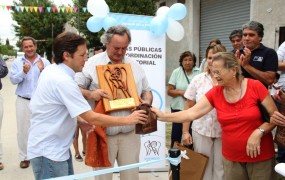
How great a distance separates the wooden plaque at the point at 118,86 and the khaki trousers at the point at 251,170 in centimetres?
97

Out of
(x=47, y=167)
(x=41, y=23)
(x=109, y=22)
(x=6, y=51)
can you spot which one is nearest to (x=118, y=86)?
(x=47, y=167)

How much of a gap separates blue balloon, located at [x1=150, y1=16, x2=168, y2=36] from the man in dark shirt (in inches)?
46.7

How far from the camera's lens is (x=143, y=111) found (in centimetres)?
244

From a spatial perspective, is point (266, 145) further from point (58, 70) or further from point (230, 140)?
point (58, 70)

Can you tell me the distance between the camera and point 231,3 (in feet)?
32.4

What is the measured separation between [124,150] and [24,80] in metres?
2.54

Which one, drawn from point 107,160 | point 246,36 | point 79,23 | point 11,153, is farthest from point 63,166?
point 79,23

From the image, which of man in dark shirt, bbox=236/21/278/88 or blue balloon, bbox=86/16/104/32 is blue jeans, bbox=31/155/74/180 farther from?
blue balloon, bbox=86/16/104/32

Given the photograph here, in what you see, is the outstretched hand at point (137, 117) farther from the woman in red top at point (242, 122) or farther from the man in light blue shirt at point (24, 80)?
the man in light blue shirt at point (24, 80)

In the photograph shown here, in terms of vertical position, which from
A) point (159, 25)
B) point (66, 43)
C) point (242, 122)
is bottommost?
point (242, 122)

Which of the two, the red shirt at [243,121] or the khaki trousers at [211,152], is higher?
the red shirt at [243,121]

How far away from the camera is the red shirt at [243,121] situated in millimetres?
2490

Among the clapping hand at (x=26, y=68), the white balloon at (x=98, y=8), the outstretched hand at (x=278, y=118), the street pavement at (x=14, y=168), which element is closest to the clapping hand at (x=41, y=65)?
the clapping hand at (x=26, y=68)

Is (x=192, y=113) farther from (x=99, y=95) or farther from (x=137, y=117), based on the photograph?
(x=99, y=95)
